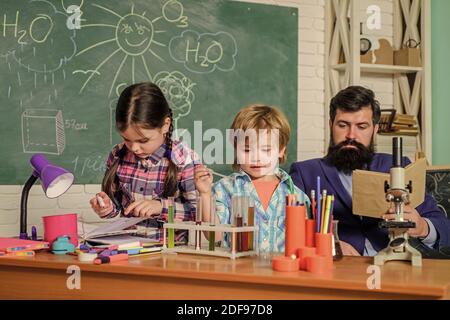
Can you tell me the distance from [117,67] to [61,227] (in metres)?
1.91

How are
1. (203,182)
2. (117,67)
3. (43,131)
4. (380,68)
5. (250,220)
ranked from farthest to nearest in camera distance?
(380,68)
(117,67)
(43,131)
(203,182)
(250,220)

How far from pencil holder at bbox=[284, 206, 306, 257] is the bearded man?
2.91 feet

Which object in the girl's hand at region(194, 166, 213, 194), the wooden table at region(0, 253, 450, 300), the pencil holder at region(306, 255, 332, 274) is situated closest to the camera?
the wooden table at region(0, 253, 450, 300)

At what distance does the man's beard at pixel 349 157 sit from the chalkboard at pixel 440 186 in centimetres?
40

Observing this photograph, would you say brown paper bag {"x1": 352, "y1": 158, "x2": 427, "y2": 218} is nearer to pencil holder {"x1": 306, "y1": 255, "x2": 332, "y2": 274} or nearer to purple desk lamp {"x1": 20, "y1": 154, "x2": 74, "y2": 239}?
pencil holder {"x1": 306, "y1": 255, "x2": 332, "y2": 274}

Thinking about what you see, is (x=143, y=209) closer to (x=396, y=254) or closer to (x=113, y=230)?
(x=113, y=230)

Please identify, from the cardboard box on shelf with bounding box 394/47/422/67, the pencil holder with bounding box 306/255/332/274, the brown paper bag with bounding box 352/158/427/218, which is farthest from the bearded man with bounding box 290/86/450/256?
the cardboard box on shelf with bounding box 394/47/422/67

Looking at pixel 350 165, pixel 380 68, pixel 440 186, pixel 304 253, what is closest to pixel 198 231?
pixel 304 253

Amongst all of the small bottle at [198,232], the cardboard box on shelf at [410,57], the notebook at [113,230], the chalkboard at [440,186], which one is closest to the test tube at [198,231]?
the small bottle at [198,232]

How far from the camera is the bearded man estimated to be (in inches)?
98.5

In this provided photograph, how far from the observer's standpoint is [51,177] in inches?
77.5

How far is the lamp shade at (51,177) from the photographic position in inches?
77.7

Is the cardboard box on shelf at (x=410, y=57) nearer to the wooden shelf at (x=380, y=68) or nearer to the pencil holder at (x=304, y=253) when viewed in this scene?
the wooden shelf at (x=380, y=68)
